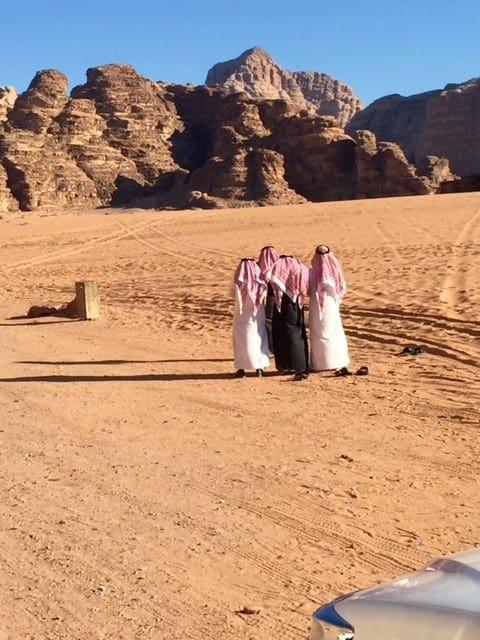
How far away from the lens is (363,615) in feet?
6.81

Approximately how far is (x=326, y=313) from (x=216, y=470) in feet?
11.2

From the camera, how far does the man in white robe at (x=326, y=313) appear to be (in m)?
8.91

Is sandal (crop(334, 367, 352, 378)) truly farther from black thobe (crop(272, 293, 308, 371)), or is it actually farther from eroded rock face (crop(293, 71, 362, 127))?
eroded rock face (crop(293, 71, 362, 127))

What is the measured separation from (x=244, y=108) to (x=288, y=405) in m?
Answer: 72.4

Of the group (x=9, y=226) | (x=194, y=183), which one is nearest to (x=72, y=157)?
(x=194, y=183)

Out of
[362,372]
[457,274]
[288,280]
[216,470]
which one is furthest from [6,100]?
[216,470]

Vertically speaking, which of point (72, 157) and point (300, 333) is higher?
point (72, 157)

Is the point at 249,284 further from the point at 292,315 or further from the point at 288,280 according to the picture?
the point at 292,315

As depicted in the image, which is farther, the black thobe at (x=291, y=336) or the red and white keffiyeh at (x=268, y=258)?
the red and white keffiyeh at (x=268, y=258)

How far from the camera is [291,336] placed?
891cm

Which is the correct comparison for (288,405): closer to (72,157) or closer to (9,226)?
(9,226)

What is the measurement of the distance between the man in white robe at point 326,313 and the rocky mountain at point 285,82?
149 m

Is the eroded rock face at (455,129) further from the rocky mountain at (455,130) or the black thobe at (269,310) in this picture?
the black thobe at (269,310)

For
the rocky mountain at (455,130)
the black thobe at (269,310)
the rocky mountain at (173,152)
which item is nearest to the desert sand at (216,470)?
the black thobe at (269,310)
